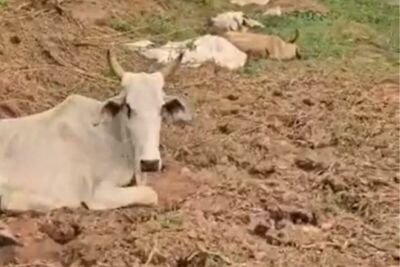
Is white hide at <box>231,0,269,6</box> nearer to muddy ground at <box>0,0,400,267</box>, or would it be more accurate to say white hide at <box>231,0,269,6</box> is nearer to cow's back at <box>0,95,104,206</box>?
muddy ground at <box>0,0,400,267</box>

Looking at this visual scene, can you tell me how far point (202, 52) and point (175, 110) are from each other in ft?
7.74

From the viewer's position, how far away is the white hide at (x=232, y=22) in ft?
29.6

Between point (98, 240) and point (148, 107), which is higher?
point (148, 107)

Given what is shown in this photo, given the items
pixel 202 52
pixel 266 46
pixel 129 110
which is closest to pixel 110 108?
pixel 129 110

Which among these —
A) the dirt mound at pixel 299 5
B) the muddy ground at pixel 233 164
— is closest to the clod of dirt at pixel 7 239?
the muddy ground at pixel 233 164

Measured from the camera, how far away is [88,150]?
589 cm

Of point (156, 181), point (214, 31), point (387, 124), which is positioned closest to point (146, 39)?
point (214, 31)

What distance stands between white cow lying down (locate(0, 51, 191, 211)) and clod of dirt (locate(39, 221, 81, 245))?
20 centimetres

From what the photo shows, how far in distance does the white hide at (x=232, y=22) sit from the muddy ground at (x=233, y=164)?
0.80 metres

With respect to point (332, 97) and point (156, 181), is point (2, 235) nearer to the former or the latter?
point (156, 181)

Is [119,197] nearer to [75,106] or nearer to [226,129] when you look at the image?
[75,106]

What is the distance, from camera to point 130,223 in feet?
17.6

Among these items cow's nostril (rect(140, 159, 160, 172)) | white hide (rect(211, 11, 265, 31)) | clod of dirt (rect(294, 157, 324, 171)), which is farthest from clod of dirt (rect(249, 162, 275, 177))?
white hide (rect(211, 11, 265, 31))

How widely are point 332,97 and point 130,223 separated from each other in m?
2.47
